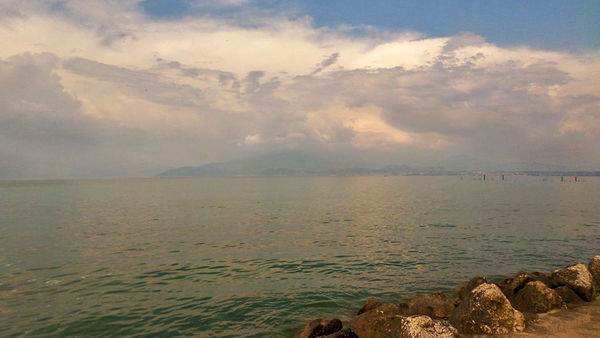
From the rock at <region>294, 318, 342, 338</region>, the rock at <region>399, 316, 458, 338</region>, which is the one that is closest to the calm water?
the rock at <region>294, 318, 342, 338</region>

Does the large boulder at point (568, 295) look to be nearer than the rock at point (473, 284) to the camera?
Yes

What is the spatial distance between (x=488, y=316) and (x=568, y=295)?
7639 millimetres

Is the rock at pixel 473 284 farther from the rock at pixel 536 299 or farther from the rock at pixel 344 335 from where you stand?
the rock at pixel 344 335

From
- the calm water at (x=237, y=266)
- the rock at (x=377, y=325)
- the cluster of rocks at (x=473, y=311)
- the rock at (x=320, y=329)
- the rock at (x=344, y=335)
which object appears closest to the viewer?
the cluster of rocks at (x=473, y=311)

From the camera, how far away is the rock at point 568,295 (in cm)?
1838

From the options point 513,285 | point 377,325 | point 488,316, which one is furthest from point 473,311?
point 513,285

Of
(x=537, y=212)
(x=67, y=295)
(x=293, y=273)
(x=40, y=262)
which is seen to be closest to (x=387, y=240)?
(x=293, y=273)

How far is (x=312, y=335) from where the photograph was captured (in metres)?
14.3

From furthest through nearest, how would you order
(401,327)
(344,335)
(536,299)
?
(536,299), (344,335), (401,327)

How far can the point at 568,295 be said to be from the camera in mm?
18625

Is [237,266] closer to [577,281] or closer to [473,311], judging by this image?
[473,311]

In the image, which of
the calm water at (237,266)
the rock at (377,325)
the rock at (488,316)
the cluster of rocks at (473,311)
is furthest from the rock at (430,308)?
the calm water at (237,266)

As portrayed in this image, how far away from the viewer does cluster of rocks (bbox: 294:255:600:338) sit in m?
12.9

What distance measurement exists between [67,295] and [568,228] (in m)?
56.0
